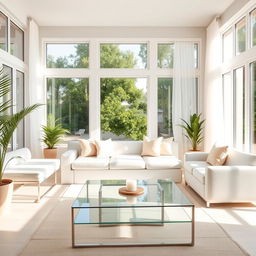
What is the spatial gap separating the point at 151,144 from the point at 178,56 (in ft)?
7.60

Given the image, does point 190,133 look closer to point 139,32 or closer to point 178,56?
point 178,56

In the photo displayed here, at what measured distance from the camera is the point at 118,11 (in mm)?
6168

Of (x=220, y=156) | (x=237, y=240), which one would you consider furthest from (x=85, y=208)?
(x=220, y=156)

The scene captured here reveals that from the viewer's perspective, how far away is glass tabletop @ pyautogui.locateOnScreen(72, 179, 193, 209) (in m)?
3.13

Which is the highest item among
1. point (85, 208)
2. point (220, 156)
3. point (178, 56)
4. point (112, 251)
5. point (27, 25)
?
point (27, 25)

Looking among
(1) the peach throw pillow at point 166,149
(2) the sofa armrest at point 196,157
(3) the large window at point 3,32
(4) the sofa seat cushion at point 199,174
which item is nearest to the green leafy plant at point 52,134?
(3) the large window at point 3,32

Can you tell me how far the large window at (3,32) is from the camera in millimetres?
5641

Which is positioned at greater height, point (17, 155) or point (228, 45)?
point (228, 45)

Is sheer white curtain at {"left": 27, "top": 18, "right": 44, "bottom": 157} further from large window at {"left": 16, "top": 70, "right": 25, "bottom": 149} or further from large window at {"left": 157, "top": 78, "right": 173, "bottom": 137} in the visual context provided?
large window at {"left": 157, "top": 78, "right": 173, "bottom": 137}

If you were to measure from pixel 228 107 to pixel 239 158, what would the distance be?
6.71 ft

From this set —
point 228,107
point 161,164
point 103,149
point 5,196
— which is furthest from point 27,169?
point 228,107

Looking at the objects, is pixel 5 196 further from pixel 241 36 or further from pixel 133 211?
pixel 241 36

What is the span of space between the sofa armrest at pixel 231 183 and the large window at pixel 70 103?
3.86 metres

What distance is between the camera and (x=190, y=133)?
6.88 metres
